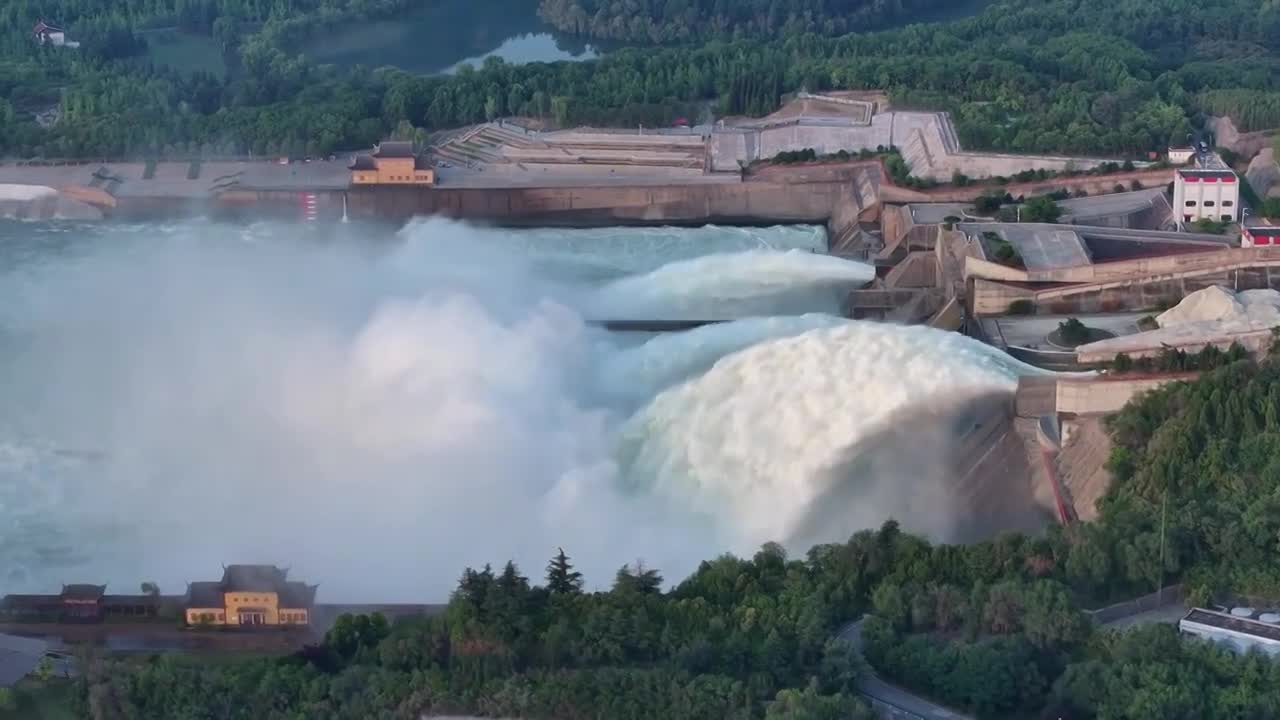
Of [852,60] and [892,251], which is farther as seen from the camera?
[852,60]

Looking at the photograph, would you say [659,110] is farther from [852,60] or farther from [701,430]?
[701,430]

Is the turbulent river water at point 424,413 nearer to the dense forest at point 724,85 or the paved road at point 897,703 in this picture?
the paved road at point 897,703

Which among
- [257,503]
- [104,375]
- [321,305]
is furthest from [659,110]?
[257,503]

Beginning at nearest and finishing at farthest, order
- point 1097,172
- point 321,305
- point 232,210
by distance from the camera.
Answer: point 321,305, point 1097,172, point 232,210

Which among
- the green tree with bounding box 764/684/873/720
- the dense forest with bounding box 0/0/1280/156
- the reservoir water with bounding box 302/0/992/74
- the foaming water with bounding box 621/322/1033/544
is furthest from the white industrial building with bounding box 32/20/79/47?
the green tree with bounding box 764/684/873/720

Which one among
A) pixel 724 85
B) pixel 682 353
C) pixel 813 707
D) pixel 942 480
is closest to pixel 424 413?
pixel 682 353

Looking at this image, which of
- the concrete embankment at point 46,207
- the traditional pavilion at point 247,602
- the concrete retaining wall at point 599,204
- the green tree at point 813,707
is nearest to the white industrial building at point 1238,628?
the green tree at point 813,707

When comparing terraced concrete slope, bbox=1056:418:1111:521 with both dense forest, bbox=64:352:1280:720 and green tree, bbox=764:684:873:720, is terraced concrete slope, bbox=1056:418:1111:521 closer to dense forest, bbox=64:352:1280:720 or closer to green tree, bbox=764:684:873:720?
dense forest, bbox=64:352:1280:720
